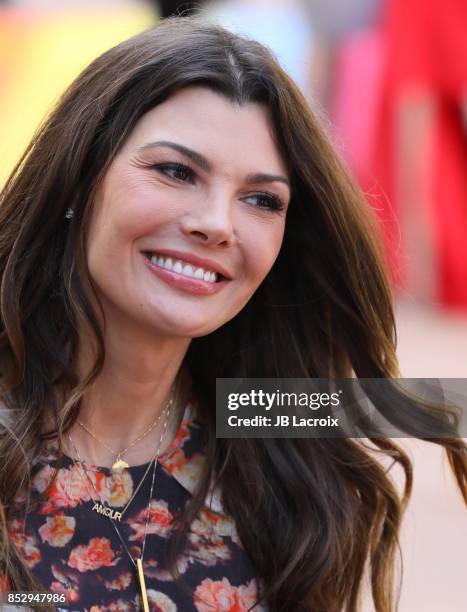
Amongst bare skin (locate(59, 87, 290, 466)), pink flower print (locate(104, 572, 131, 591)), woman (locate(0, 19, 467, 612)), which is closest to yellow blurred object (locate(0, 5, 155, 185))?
woman (locate(0, 19, 467, 612))

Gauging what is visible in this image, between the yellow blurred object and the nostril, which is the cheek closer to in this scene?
the nostril

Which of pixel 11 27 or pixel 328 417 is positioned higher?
pixel 11 27

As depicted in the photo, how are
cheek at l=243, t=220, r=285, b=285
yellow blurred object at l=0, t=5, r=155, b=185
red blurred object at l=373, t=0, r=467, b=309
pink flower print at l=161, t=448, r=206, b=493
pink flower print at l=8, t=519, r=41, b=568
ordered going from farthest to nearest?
yellow blurred object at l=0, t=5, r=155, b=185, red blurred object at l=373, t=0, r=467, b=309, pink flower print at l=161, t=448, r=206, b=493, cheek at l=243, t=220, r=285, b=285, pink flower print at l=8, t=519, r=41, b=568

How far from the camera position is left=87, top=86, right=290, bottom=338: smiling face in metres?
2.26

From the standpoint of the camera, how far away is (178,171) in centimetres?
229

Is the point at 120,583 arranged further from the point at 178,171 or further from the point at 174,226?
the point at 178,171

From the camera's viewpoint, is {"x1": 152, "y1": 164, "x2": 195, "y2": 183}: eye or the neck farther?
the neck

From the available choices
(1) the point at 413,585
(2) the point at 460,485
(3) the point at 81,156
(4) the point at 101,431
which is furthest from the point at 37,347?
(1) the point at 413,585

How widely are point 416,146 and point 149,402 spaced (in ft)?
18.5

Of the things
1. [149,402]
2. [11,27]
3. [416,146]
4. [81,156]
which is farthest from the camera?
[11,27]

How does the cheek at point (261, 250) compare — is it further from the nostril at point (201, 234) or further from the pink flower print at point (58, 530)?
the pink flower print at point (58, 530)

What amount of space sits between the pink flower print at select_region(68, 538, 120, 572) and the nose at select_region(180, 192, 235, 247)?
0.68m

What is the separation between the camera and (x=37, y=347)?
2422 mm

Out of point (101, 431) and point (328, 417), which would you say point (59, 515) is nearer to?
point (101, 431)
